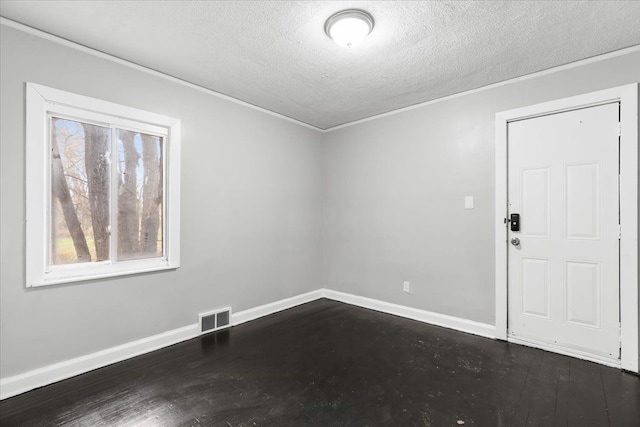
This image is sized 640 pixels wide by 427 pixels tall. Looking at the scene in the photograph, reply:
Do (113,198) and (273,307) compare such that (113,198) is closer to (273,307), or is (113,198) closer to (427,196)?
(273,307)

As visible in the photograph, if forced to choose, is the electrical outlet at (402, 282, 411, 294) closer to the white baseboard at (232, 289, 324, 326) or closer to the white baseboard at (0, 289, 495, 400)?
the white baseboard at (0, 289, 495, 400)

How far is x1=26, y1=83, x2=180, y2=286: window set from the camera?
2197mm

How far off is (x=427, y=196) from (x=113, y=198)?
316 centimetres

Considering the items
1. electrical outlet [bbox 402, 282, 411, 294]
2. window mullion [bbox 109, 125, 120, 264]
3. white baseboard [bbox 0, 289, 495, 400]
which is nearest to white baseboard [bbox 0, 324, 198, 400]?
white baseboard [bbox 0, 289, 495, 400]

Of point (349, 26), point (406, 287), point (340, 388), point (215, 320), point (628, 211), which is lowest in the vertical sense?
point (340, 388)

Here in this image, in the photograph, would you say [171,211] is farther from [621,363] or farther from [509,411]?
[621,363]

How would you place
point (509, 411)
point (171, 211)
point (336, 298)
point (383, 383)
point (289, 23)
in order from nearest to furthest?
point (509, 411) < point (289, 23) < point (383, 383) < point (171, 211) < point (336, 298)

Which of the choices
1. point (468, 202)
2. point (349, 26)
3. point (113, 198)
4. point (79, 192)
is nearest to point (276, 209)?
point (113, 198)

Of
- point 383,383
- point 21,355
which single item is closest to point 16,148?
point 21,355

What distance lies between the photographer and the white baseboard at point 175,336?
83.7 inches

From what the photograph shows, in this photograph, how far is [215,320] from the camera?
3205 millimetres

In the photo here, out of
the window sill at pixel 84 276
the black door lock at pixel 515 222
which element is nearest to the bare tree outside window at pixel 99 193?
the window sill at pixel 84 276

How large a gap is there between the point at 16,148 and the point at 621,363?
15.8 ft

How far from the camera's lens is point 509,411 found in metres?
1.91
